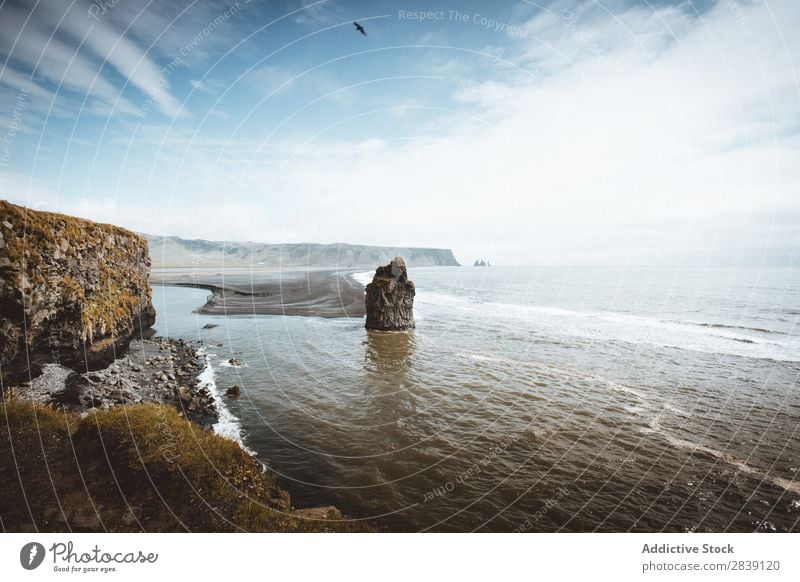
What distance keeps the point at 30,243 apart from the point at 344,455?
732 inches

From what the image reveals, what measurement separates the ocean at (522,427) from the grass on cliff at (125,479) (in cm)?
178

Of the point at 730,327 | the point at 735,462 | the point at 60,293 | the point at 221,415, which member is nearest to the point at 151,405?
the point at 221,415

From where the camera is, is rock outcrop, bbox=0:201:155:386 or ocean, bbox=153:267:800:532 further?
rock outcrop, bbox=0:201:155:386

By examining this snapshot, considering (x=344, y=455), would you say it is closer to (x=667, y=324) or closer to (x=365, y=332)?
(x=365, y=332)

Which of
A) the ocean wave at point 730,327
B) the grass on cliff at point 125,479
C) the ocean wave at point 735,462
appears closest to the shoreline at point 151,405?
the grass on cliff at point 125,479

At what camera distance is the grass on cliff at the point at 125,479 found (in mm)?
6461

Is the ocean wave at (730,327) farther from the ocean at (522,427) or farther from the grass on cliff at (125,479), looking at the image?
the grass on cliff at (125,479)

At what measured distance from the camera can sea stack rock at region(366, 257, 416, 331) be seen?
3409 centimetres

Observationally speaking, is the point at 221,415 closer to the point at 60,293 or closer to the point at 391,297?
the point at 60,293

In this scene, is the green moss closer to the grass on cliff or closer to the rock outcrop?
the rock outcrop

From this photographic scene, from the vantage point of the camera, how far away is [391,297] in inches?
1347

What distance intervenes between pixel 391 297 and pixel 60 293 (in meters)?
24.8

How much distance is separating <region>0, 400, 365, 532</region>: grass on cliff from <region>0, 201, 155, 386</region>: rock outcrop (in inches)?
289

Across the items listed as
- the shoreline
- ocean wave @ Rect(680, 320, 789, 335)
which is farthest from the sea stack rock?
ocean wave @ Rect(680, 320, 789, 335)
